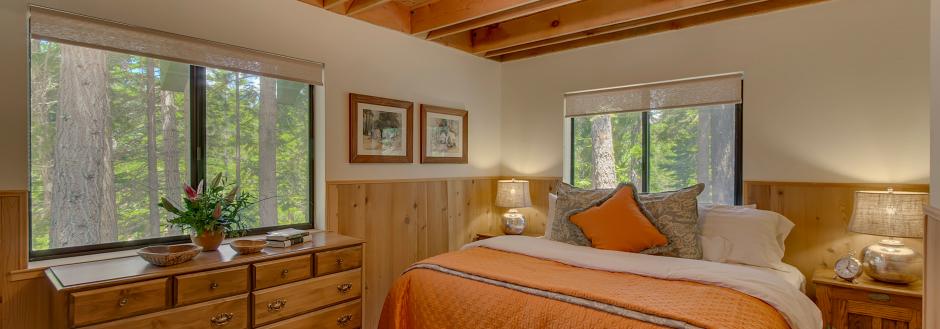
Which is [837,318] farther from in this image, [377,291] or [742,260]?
[377,291]

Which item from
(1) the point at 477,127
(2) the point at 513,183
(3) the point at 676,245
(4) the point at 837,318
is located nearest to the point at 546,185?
(2) the point at 513,183

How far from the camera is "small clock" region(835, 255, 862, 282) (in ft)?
7.80

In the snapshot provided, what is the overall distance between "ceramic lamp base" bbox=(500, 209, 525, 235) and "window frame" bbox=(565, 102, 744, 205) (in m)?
0.55

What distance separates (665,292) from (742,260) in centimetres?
100

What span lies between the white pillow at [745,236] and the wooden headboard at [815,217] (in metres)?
0.20

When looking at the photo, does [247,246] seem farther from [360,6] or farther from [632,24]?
[632,24]

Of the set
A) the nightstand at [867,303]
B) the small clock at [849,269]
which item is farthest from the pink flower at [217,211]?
the small clock at [849,269]

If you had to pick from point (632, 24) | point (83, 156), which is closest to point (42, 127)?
point (83, 156)

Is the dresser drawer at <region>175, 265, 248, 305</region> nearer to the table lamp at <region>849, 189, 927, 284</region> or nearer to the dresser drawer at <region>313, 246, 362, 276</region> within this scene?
the dresser drawer at <region>313, 246, 362, 276</region>

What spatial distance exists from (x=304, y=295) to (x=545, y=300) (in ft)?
4.19

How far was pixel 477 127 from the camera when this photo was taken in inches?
162

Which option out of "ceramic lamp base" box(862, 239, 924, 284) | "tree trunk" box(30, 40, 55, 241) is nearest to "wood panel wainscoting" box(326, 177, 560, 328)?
"tree trunk" box(30, 40, 55, 241)

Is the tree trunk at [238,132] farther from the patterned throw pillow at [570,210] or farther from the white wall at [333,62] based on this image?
the patterned throw pillow at [570,210]

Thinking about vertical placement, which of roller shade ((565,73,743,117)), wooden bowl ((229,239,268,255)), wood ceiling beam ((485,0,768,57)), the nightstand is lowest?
the nightstand
